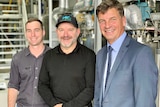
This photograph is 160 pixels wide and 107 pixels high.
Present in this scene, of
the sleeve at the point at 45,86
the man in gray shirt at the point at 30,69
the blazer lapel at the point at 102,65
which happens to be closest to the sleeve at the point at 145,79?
the blazer lapel at the point at 102,65

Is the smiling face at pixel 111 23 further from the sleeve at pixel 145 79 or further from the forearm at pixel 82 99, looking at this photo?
the forearm at pixel 82 99

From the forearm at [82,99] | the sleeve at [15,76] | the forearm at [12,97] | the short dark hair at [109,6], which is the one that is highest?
the short dark hair at [109,6]

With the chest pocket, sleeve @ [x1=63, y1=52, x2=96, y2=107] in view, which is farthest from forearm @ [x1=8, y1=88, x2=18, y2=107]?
sleeve @ [x1=63, y1=52, x2=96, y2=107]

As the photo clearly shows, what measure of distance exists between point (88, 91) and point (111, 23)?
2.07 ft

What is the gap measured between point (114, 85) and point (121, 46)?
24cm

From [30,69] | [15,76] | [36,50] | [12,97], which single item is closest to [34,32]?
[36,50]

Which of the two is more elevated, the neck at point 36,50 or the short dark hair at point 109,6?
the short dark hair at point 109,6

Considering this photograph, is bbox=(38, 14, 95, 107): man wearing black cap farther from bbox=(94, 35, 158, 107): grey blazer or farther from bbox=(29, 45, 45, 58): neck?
bbox=(94, 35, 158, 107): grey blazer

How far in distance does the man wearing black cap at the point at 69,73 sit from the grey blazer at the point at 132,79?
0.36 metres

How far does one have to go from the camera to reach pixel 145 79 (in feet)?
4.99

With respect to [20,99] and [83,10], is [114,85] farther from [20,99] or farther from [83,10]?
[83,10]

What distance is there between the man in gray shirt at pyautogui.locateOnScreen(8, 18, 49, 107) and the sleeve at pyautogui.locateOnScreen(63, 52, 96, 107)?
1.20 feet

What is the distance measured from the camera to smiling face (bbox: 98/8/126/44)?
5.41ft

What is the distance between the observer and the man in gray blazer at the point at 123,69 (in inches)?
60.1
